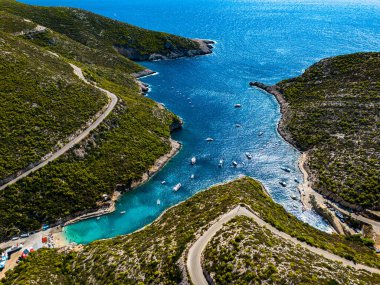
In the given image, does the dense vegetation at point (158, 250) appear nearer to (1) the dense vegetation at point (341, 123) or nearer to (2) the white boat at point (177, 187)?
(2) the white boat at point (177, 187)

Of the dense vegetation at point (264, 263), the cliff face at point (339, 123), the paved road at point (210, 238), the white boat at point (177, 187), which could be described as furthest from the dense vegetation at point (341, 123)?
the white boat at point (177, 187)

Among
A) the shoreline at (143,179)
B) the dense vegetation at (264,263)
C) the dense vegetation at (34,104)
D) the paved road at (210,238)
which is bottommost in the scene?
the shoreline at (143,179)

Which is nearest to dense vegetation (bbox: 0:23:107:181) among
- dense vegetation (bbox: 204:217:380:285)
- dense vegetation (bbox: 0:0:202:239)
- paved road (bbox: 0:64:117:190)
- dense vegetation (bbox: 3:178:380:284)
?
dense vegetation (bbox: 0:0:202:239)

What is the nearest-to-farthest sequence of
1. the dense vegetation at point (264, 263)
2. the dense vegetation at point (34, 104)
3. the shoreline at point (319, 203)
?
the dense vegetation at point (264, 263)
the shoreline at point (319, 203)
the dense vegetation at point (34, 104)

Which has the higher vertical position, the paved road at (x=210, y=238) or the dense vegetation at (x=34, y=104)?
the dense vegetation at (x=34, y=104)

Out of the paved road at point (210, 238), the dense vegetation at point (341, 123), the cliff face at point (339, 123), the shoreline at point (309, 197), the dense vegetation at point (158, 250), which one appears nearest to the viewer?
the paved road at point (210, 238)
